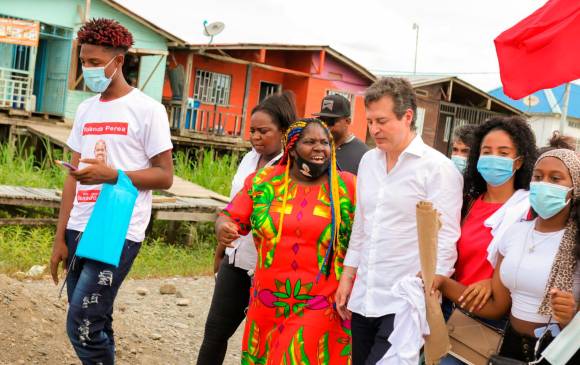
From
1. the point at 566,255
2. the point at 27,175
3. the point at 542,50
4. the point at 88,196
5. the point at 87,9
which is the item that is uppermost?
the point at 87,9

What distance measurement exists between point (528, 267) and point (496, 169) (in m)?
0.63

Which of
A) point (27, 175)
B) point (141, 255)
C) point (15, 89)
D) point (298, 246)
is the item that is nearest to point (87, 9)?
point (15, 89)

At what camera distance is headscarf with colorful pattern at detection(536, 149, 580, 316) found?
302cm

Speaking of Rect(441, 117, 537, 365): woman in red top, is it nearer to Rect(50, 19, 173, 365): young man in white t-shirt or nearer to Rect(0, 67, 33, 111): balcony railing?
Answer: Rect(50, 19, 173, 365): young man in white t-shirt

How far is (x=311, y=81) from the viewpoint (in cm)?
2319

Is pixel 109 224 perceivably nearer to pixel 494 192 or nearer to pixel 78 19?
pixel 494 192

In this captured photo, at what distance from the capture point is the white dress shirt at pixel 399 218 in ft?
11.9

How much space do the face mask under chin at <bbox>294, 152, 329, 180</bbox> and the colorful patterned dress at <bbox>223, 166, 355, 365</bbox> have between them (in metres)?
0.06

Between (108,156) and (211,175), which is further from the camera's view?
(211,175)

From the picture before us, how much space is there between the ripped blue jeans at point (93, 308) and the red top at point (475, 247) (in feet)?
5.60

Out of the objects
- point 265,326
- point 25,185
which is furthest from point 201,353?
point 25,185

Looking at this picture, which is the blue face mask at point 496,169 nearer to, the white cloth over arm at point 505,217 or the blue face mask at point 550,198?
the white cloth over arm at point 505,217

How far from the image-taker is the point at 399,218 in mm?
3660

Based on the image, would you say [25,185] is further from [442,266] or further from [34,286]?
[442,266]
